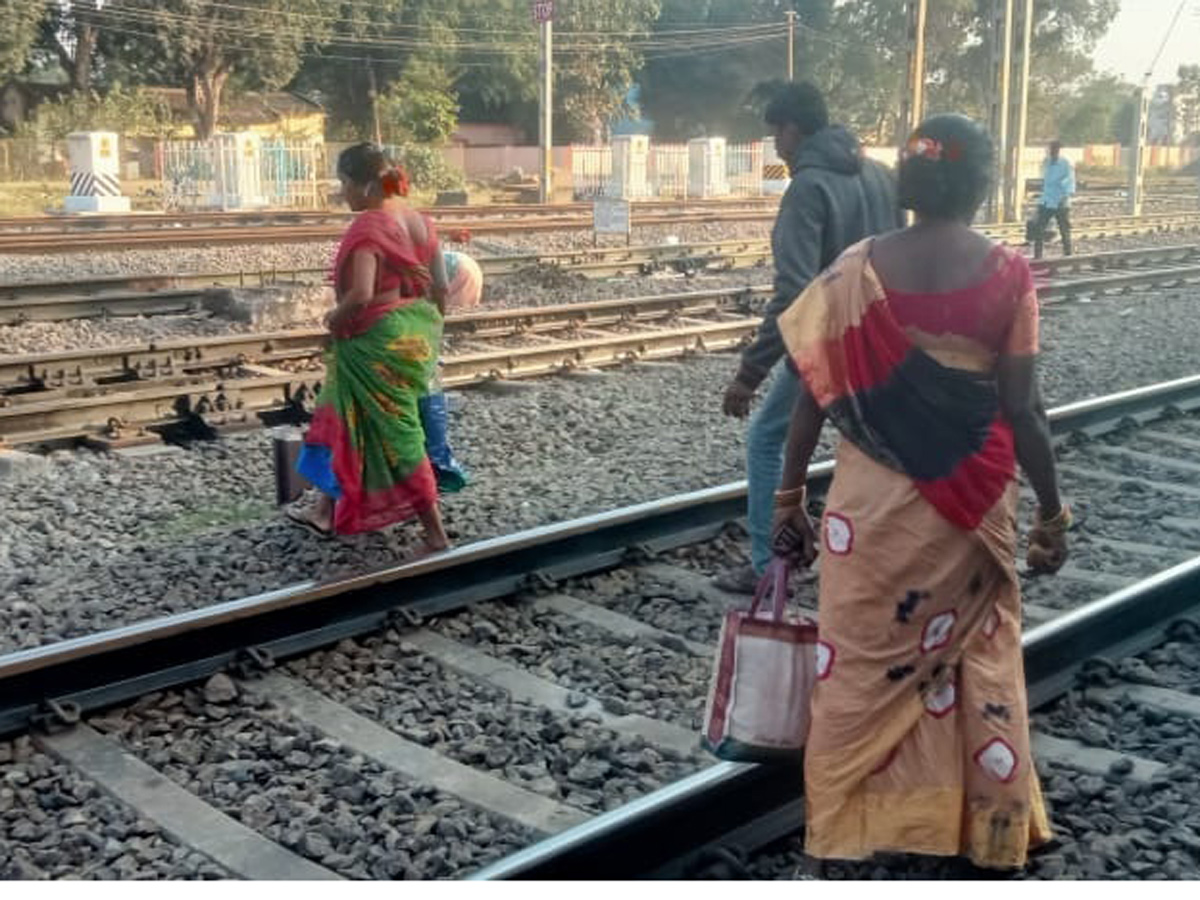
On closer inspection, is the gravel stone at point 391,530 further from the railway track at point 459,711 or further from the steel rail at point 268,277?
the steel rail at point 268,277

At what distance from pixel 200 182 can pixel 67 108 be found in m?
12.4

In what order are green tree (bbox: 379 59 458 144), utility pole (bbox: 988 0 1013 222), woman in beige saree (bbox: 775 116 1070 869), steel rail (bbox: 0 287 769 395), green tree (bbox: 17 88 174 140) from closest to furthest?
woman in beige saree (bbox: 775 116 1070 869)
steel rail (bbox: 0 287 769 395)
utility pole (bbox: 988 0 1013 222)
green tree (bbox: 17 88 174 140)
green tree (bbox: 379 59 458 144)

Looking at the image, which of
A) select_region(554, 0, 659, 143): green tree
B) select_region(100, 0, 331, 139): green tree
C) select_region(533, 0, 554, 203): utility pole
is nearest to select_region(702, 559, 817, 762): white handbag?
select_region(533, 0, 554, 203): utility pole

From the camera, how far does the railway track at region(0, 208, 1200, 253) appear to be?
67.8 ft

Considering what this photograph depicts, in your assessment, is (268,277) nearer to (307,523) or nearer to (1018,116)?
(307,523)

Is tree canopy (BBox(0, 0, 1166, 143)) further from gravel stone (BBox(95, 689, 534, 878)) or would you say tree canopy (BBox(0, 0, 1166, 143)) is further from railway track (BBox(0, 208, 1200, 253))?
gravel stone (BBox(95, 689, 534, 878))

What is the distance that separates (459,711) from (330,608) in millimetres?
791

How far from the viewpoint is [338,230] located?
2273cm

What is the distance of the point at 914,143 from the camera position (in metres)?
3.31

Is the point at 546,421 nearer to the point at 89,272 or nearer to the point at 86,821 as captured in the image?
the point at 86,821

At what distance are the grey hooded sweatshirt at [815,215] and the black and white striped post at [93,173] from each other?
2919 centimetres

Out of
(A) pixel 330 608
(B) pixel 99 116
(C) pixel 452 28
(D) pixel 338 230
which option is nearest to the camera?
(A) pixel 330 608

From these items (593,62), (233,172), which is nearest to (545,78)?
(233,172)

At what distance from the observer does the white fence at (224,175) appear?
34312 millimetres
